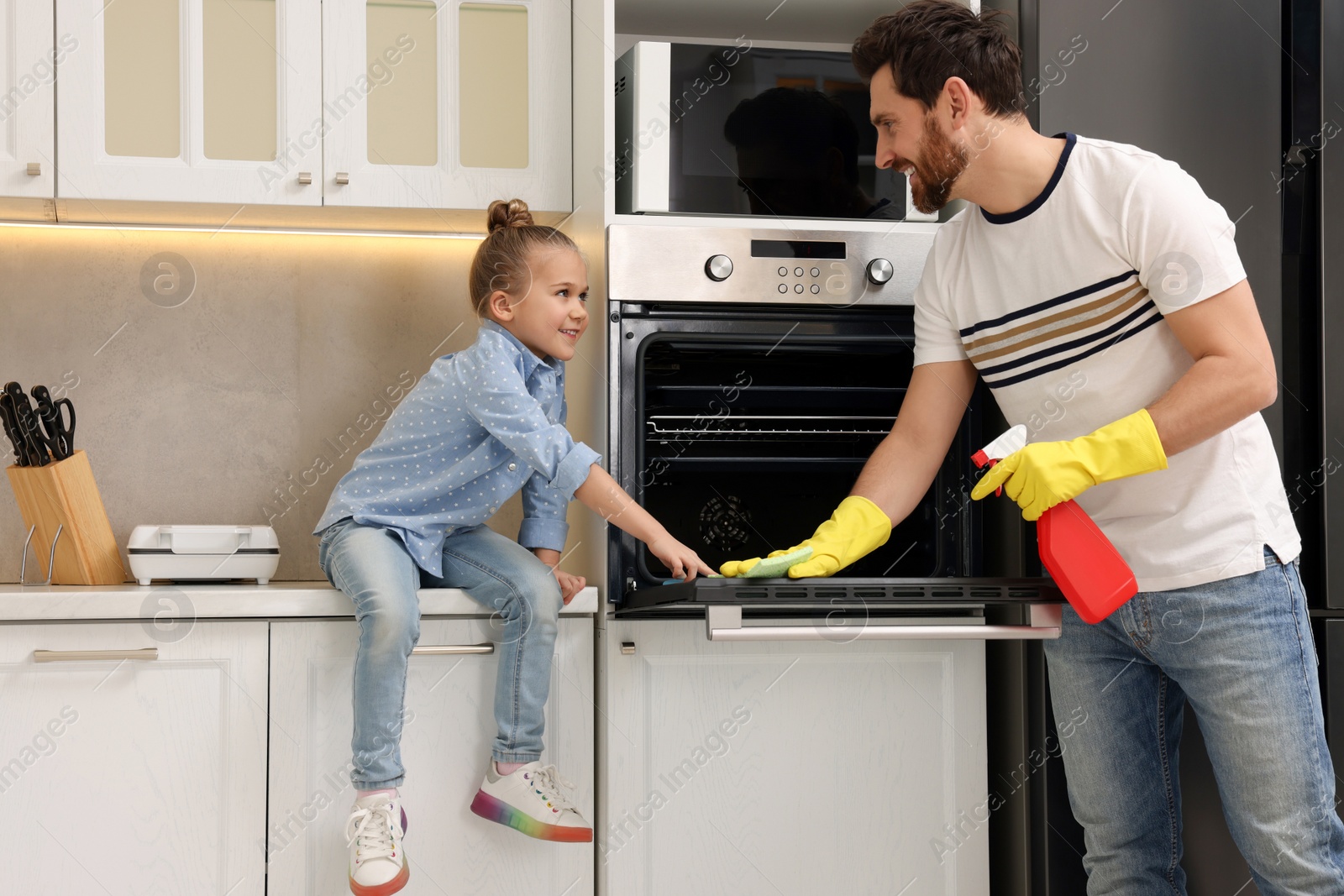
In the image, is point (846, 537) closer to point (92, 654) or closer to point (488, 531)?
point (488, 531)

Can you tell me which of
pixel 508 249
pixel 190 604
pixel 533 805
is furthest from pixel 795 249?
pixel 190 604

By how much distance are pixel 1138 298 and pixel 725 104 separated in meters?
0.74

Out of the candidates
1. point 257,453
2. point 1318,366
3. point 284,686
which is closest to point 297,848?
point 284,686

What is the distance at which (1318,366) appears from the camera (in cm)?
156

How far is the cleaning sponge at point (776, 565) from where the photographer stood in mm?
1369

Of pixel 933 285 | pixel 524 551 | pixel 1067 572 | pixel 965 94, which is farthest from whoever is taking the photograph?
pixel 524 551

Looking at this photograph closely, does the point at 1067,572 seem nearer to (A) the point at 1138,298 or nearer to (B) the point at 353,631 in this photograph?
(A) the point at 1138,298

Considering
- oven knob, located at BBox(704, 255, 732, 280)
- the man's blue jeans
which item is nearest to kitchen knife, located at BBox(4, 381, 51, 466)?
oven knob, located at BBox(704, 255, 732, 280)

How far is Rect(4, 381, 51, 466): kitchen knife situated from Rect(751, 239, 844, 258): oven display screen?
1222 mm

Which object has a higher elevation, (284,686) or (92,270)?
(92,270)

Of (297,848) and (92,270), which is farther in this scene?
(92,270)

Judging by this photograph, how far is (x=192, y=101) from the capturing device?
1.87 m

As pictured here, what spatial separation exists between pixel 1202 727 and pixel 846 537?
48cm

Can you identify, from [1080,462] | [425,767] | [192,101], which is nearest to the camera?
[1080,462]
